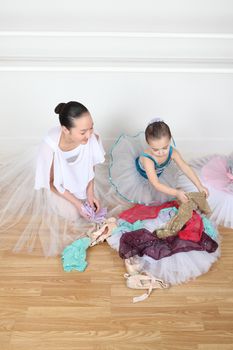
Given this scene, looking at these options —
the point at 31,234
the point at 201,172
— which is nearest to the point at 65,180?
the point at 31,234

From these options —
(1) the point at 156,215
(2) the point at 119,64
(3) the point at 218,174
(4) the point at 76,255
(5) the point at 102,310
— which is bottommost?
(5) the point at 102,310

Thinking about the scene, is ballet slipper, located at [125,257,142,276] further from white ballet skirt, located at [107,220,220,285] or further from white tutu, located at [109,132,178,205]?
white tutu, located at [109,132,178,205]

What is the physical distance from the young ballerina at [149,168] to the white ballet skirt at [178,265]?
0.80ft

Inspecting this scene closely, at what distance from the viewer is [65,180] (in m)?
1.99

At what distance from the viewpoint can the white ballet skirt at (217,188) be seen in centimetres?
208

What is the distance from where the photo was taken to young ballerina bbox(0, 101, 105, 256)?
1885 millimetres

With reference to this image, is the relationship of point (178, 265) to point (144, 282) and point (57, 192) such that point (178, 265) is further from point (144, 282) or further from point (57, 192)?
point (57, 192)

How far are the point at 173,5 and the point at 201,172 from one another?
2.52 feet

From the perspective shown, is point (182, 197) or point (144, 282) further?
point (182, 197)

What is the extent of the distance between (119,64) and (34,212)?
785 mm

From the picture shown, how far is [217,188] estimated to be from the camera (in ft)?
7.00

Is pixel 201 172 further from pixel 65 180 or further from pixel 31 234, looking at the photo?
pixel 31 234

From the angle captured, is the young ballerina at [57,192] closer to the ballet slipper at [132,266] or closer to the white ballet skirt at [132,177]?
the white ballet skirt at [132,177]

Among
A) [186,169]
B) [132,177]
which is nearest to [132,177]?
[132,177]
